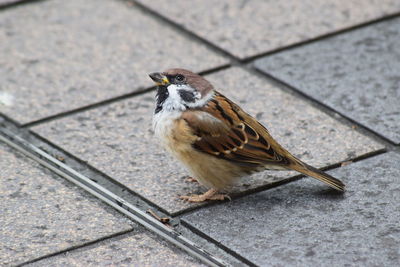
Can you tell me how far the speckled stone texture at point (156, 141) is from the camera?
5.20 m

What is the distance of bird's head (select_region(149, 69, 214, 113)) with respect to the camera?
5008 millimetres

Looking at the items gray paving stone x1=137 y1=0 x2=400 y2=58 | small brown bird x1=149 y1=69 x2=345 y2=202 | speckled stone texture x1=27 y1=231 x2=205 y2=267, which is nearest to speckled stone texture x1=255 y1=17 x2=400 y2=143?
gray paving stone x1=137 y1=0 x2=400 y2=58

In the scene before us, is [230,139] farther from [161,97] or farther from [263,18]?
[263,18]

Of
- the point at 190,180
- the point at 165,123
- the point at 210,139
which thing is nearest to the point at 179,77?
the point at 165,123

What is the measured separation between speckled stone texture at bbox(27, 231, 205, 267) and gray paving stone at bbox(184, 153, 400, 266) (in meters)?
0.27

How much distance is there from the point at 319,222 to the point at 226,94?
1.76 m

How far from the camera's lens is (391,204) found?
4.82m

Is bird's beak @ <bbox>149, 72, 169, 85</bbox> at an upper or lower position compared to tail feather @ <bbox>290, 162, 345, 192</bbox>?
lower

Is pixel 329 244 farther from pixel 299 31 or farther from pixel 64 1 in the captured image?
pixel 64 1

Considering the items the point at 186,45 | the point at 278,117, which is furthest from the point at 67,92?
the point at 278,117

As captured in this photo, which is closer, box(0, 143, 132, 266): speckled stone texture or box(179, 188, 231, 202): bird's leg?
box(0, 143, 132, 266): speckled stone texture

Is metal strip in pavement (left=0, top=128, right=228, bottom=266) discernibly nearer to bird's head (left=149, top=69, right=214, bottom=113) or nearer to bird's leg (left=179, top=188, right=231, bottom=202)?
bird's leg (left=179, top=188, right=231, bottom=202)

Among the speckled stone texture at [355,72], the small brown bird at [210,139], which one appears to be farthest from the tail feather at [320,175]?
the speckled stone texture at [355,72]

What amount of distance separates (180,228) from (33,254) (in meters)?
0.84
